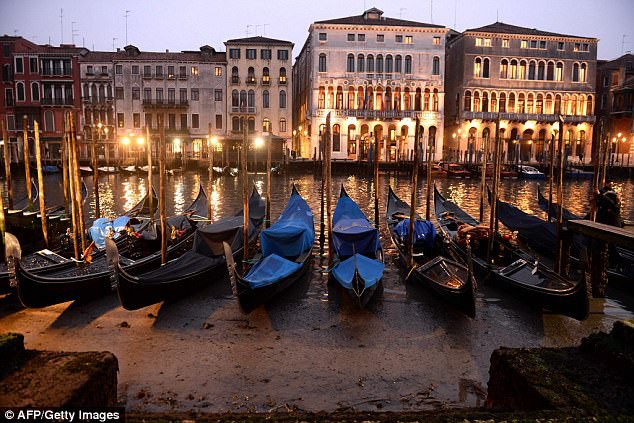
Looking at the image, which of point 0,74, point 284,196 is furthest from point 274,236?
point 0,74

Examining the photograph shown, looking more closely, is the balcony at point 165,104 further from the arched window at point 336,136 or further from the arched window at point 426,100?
the arched window at point 426,100

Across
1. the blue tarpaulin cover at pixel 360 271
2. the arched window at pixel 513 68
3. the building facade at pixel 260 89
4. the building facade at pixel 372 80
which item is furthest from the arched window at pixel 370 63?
the blue tarpaulin cover at pixel 360 271

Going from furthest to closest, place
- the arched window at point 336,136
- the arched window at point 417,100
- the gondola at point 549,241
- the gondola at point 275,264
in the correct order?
the arched window at point 417,100 < the arched window at point 336,136 < the gondola at point 549,241 < the gondola at point 275,264

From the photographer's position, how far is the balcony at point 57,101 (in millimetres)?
34219

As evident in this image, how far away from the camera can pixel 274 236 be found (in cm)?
771

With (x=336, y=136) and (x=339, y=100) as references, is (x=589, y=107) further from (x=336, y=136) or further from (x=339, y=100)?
(x=336, y=136)

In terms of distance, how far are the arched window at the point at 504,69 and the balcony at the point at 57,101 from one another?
2967cm

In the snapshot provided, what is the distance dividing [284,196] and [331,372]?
14619 mm

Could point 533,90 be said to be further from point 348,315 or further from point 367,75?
point 348,315

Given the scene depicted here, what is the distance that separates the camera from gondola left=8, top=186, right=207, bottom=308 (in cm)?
563

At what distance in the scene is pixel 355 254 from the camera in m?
6.78

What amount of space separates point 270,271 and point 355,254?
119 centimetres

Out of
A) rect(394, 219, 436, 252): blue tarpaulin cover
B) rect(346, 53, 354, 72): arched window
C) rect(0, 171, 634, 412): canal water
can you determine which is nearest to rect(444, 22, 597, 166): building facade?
rect(346, 53, 354, 72): arched window

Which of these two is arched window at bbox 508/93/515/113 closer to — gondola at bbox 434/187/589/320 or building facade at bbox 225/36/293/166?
building facade at bbox 225/36/293/166
